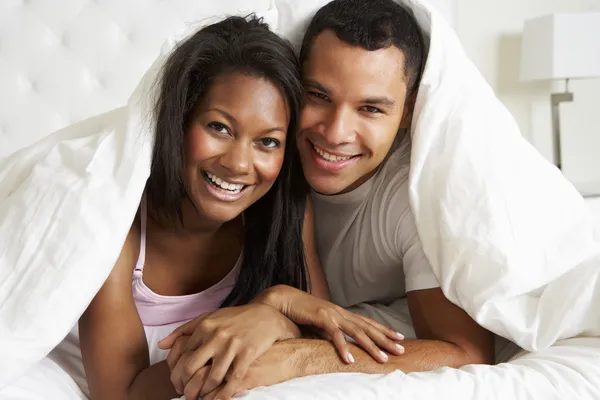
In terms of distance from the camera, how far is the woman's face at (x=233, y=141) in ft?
3.88

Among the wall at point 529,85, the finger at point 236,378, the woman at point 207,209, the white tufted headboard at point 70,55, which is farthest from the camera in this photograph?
the wall at point 529,85

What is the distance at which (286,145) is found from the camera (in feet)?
4.36

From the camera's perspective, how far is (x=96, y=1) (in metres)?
2.11

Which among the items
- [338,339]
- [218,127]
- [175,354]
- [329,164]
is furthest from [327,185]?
[175,354]

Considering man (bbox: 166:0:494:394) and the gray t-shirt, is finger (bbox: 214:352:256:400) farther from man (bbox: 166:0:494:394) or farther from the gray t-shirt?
the gray t-shirt

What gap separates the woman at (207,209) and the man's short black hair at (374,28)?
0.35ft

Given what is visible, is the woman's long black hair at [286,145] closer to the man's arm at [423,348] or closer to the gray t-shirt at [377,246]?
the gray t-shirt at [377,246]

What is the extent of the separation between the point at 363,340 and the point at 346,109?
444mm

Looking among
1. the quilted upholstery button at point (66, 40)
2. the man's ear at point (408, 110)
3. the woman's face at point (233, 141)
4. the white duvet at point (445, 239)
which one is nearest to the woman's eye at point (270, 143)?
the woman's face at point (233, 141)

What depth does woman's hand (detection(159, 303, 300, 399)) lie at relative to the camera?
0.95 m

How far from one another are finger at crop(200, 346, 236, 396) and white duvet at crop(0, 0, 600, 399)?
0.08 meters

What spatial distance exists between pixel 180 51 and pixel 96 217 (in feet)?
1.16

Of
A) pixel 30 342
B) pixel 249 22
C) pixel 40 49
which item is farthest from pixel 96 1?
pixel 30 342

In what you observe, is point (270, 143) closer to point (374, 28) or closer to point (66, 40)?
point (374, 28)
